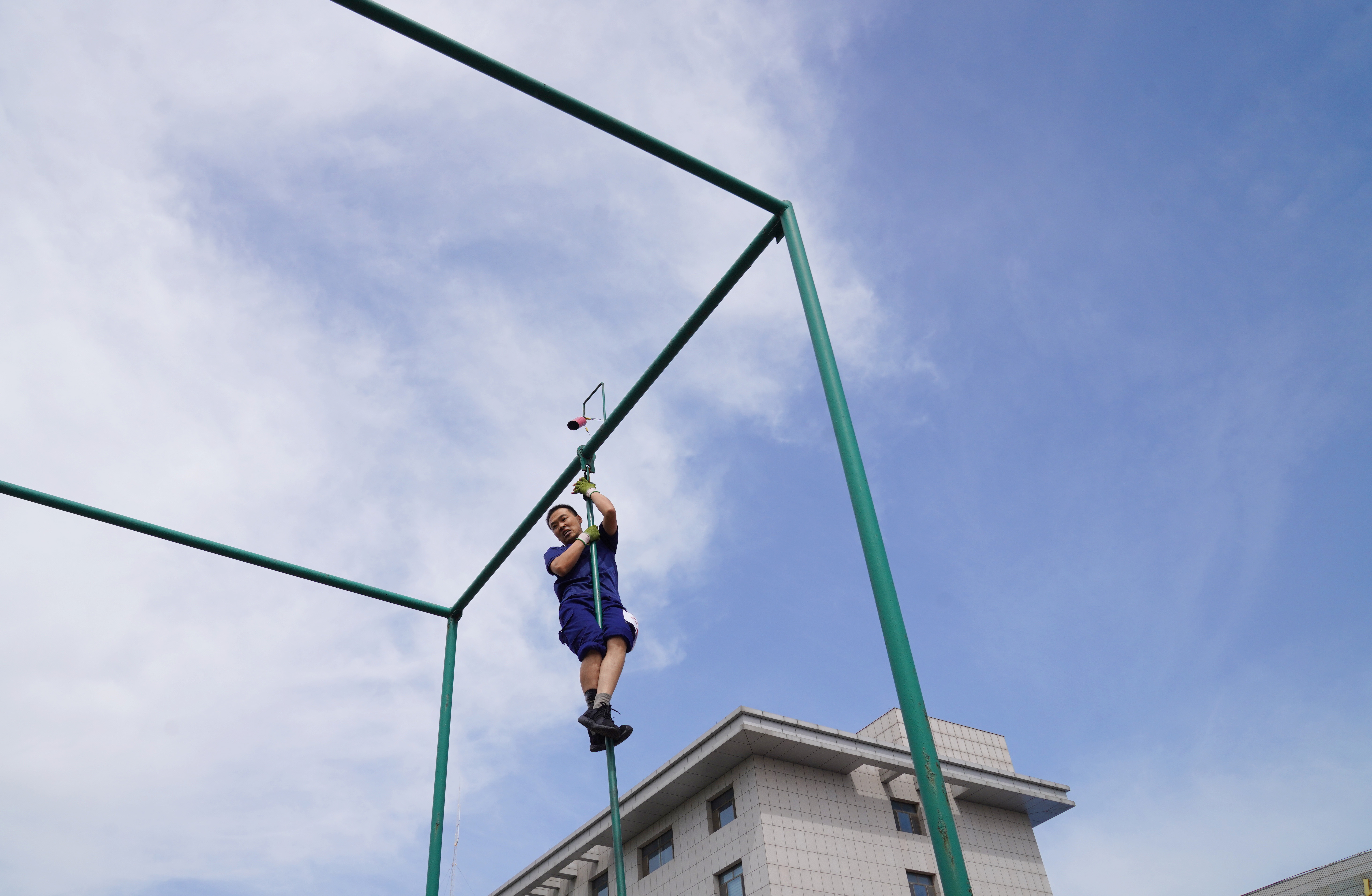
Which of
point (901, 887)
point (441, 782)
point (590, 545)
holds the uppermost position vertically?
point (901, 887)

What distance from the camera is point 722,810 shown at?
23109 mm

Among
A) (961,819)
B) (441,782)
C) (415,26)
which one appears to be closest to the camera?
(415,26)

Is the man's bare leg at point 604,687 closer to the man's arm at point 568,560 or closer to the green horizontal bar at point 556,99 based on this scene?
the man's arm at point 568,560

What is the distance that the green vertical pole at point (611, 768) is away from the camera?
4441mm

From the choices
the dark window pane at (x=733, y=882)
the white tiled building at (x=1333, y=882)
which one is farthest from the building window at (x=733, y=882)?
the white tiled building at (x=1333, y=882)

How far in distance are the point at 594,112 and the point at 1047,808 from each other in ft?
92.8

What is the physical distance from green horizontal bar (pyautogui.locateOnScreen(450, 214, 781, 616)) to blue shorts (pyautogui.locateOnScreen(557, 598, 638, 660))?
945mm

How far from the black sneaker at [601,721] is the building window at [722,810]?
62.8 ft

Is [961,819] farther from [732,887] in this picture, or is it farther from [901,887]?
[732,887]

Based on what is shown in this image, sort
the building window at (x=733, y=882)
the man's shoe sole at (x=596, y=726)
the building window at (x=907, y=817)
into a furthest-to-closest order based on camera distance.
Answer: the building window at (x=907, y=817) → the building window at (x=733, y=882) → the man's shoe sole at (x=596, y=726)

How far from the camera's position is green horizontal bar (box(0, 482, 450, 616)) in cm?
574

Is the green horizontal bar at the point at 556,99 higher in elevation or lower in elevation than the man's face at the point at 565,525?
higher

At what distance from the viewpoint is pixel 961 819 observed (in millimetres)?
25609

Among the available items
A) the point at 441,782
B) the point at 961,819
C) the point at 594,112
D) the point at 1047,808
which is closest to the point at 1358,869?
the point at 1047,808
